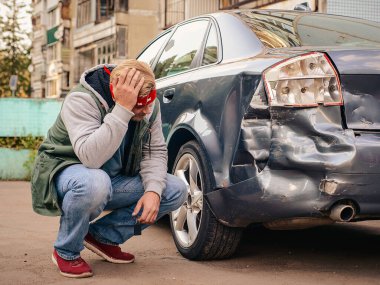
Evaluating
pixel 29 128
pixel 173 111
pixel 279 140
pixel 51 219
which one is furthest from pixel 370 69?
pixel 29 128

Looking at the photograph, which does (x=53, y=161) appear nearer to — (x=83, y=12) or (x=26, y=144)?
(x=26, y=144)

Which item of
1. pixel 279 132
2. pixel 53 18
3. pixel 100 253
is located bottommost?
pixel 100 253

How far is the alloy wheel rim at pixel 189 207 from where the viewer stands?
4.12 m

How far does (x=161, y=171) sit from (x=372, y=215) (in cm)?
116

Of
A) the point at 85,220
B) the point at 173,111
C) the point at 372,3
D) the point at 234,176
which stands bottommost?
the point at 85,220

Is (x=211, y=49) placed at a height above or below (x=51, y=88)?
above

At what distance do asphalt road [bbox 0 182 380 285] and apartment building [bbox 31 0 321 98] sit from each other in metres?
17.9

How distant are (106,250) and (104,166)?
21.9 inches

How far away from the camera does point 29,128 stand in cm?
1041

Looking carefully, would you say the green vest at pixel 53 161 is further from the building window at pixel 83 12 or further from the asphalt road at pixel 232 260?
the building window at pixel 83 12

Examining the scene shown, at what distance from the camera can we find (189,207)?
4.23 m

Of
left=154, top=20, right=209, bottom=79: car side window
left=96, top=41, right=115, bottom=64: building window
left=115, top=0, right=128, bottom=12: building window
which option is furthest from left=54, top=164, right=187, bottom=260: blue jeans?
left=115, top=0, right=128, bottom=12: building window

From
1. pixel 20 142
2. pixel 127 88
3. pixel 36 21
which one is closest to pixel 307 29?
pixel 127 88

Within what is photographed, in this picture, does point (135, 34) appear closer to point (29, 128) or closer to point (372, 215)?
point (29, 128)
